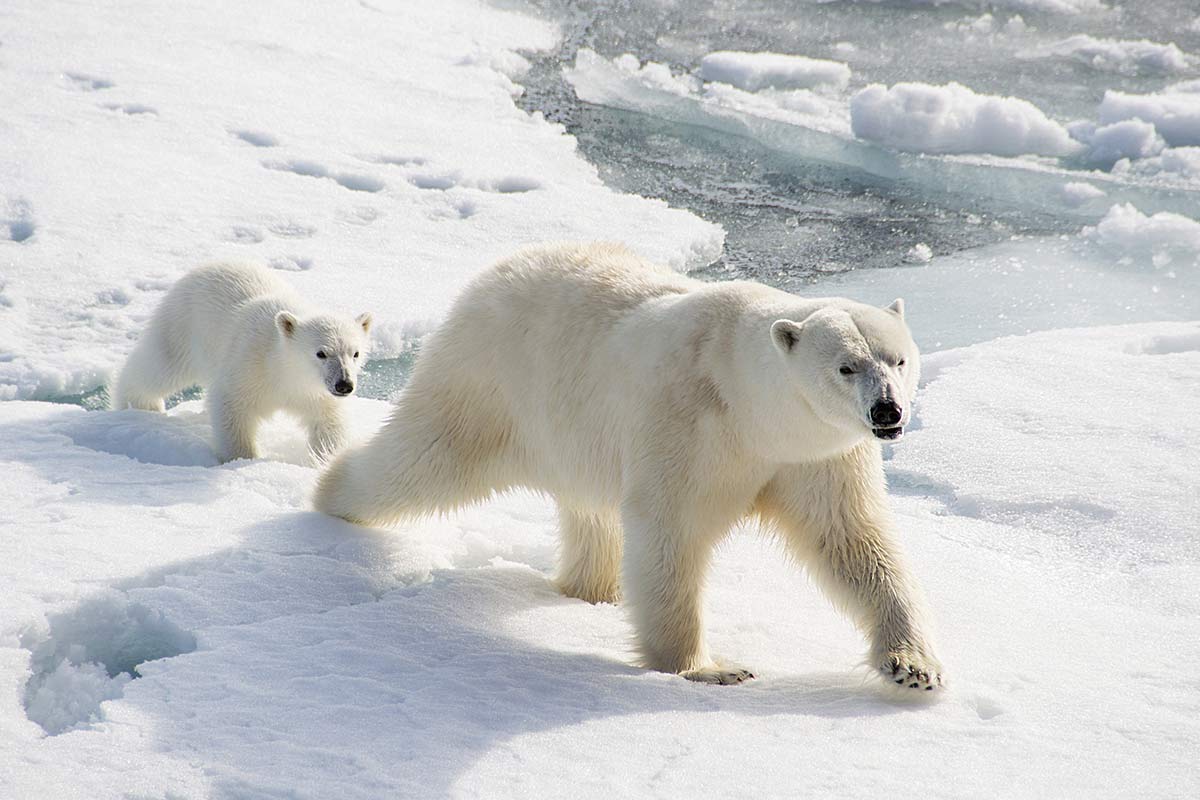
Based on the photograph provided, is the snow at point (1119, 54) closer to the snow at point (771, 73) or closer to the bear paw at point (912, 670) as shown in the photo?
the snow at point (771, 73)

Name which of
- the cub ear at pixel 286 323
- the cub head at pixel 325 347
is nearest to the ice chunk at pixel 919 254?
the cub head at pixel 325 347

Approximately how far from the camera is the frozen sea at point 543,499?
9.25ft

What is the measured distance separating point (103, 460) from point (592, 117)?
6751 millimetres

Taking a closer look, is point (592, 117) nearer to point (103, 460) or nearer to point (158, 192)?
point (158, 192)

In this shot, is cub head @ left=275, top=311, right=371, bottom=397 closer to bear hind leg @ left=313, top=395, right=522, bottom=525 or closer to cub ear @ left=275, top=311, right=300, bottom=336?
cub ear @ left=275, top=311, right=300, bottom=336

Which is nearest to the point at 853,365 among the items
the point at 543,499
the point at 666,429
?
the point at 666,429

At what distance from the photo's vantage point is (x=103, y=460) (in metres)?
4.52

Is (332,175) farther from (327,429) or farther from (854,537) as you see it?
(854,537)

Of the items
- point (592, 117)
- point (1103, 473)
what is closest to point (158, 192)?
point (592, 117)

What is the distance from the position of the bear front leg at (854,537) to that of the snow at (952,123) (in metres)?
7.05

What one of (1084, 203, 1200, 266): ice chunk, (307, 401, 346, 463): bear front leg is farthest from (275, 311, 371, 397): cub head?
(1084, 203, 1200, 266): ice chunk

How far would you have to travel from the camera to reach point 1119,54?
40.4ft

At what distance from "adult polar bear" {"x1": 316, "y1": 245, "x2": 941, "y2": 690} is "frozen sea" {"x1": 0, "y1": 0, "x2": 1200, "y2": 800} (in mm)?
210

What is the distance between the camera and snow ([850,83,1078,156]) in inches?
384
